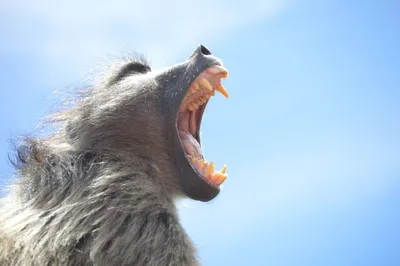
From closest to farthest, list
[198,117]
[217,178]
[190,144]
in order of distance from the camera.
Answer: [217,178] < [190,144] < [198,117]

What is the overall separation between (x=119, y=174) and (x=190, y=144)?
3.31 ft

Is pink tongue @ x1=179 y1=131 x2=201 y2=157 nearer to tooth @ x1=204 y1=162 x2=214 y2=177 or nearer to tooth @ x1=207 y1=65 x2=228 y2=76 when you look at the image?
tooth @ x1=204 y1=162 x2=214 y2=177

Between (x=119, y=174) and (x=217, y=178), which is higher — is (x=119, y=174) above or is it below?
below

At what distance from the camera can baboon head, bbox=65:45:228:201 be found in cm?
502

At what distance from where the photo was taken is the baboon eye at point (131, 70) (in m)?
5.82

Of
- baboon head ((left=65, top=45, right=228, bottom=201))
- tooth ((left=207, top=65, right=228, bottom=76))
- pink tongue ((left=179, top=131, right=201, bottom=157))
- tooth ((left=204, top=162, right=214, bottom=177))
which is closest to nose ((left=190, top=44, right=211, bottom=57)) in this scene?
baboon head ((left=65, top=45, right=228, bottom=201))

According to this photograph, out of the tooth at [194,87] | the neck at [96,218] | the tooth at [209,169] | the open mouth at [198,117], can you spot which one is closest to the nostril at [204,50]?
the open mouth at [198,117]

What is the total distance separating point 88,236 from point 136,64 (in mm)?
2386

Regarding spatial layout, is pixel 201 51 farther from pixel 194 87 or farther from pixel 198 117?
pixel 198 117

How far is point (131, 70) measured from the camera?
5.96m

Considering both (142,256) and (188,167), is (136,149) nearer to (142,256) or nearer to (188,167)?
(188,167)

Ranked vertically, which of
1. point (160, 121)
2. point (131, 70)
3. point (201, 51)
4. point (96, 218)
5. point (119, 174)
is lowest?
point (96, 218)

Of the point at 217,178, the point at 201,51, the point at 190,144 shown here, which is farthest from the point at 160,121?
the point at 201,51

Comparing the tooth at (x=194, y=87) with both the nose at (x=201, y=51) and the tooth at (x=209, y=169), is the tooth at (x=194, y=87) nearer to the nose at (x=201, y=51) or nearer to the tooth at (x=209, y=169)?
the nose at (x=201, y=51)
